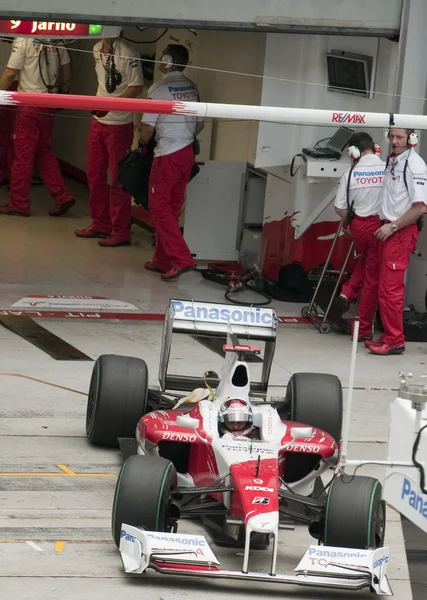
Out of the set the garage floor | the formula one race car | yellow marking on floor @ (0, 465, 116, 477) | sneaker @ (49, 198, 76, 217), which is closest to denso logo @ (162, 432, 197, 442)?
the formula one race car

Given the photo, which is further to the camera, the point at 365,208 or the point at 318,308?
the point at 318,308

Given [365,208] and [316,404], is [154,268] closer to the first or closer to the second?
[365,208]

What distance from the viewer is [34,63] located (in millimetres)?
15969

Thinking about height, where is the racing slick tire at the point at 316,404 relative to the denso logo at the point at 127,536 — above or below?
above

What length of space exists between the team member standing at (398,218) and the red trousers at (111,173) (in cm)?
408

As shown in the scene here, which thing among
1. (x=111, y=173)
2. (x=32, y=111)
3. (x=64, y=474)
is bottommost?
(x=64, y=474)

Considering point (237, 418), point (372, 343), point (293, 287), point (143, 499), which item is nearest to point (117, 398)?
point (237, 418)

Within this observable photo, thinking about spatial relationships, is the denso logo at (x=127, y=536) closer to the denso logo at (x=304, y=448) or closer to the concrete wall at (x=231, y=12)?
the denso logo at (x=304, y=448)

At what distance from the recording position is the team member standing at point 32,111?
15945mm

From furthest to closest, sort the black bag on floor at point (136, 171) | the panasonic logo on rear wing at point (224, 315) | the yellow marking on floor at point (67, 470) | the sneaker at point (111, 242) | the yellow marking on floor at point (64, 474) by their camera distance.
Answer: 1. the sneaker at point (111, 242)
2. the black bag on floor at point (136, 171)
3. the panasonic logo on rear wing at point (224, 315)
4. the yellow marking on floor at point (67, 470)
5. the yellow marking on floor at point (64, 474)

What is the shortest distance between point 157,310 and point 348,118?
4232 mm

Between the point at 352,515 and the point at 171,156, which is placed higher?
the point at 171,156

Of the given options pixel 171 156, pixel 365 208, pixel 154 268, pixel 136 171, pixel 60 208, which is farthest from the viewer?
pixel 60 208

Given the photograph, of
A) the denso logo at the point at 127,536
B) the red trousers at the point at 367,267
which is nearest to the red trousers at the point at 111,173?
the red trousers at the point at 367,267
